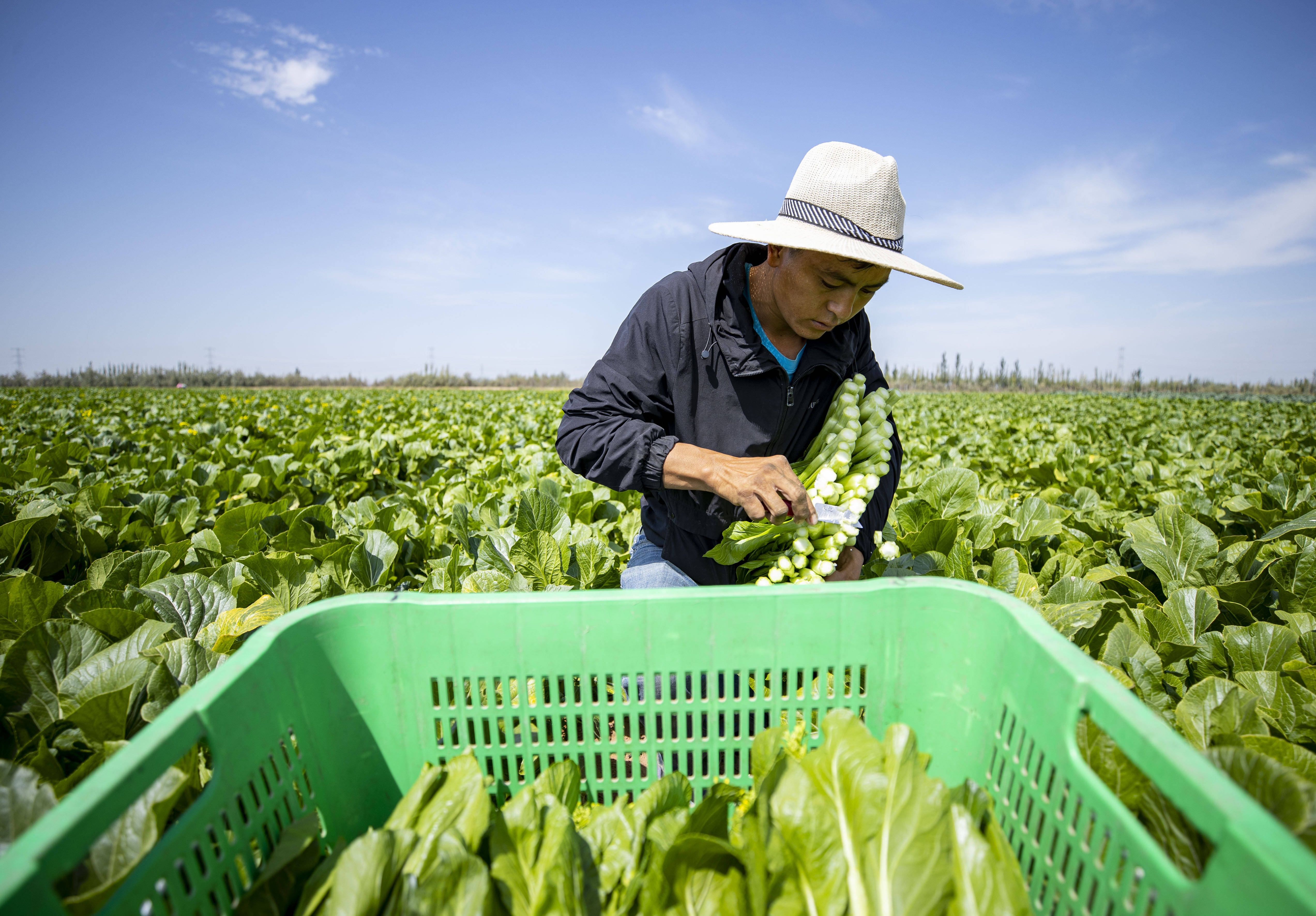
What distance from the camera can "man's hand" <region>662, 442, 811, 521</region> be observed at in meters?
1.77

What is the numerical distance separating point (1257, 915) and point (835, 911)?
62 centimetres

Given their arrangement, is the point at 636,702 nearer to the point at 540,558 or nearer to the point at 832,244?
the point at 540,558

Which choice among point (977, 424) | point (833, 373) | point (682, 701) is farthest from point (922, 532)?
point (977, 424)

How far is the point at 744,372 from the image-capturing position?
221cm

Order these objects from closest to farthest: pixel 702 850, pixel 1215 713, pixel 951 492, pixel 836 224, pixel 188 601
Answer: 1. pixel 702 850
2. pixel 1215 713
3. pixel 836 224
4. pixel 188 601
5. pixel 951 492

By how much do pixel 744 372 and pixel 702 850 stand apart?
145 cm

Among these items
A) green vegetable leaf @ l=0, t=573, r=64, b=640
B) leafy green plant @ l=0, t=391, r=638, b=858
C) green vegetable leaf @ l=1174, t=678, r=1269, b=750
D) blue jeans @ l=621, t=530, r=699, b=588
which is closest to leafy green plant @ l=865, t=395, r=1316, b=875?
green vegetable leaf @ l=1174, t=678, r=1269, b=750

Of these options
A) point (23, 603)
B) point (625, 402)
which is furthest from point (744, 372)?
point (23, 603)

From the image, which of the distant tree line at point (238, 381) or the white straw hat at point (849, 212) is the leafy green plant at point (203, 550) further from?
the distant tree line at point (238, 381)

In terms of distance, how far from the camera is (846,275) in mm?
1906

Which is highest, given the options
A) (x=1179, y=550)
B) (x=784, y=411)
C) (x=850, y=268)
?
(x=850, y=268)

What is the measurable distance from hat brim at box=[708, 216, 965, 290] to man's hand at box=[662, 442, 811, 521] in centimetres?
58

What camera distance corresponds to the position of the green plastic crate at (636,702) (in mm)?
977

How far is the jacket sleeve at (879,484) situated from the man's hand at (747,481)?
532 mm
